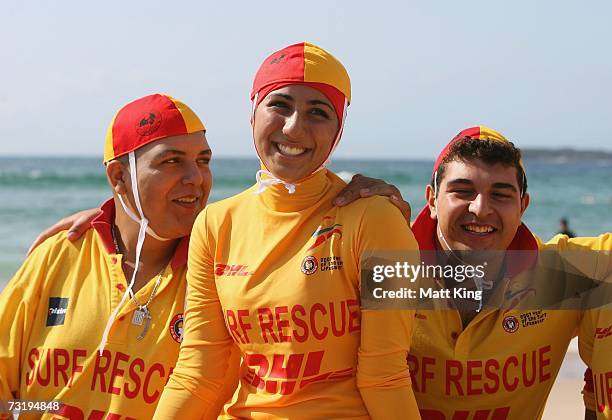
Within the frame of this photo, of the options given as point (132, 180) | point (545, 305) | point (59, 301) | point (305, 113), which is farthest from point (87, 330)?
point (545, 305)

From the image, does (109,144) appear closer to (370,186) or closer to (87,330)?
(87,330)

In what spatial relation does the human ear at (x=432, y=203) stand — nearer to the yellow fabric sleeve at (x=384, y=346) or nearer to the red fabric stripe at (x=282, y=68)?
the yellow fabric sleeve at (x=384, y=346)

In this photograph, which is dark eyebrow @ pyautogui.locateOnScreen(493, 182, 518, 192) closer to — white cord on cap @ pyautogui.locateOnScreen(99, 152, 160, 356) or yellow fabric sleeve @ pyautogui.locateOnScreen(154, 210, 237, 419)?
yellow fabric sleeve @ pyautogui.locateOnScreen(154, 210, 237, 419)

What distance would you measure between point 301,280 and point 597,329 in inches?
51.1

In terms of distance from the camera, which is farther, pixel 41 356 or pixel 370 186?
pixel 41 356

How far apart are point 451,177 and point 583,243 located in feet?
2.08

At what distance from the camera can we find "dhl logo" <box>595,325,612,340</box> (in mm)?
3285

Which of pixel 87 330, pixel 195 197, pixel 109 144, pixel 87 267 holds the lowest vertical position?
pixel 87 330

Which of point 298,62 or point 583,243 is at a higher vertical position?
point 298,62

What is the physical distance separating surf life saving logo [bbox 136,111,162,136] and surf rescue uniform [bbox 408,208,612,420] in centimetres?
143

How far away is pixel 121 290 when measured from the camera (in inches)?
145

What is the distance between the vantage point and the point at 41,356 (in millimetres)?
3625

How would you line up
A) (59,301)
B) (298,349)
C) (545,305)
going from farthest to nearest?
(59,301) → (545,305) → (298,349)

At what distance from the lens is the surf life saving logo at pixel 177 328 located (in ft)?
11.6
